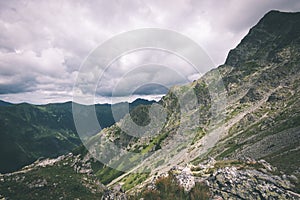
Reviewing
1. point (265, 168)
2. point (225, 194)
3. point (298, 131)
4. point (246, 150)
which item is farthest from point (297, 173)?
point (246, 150)

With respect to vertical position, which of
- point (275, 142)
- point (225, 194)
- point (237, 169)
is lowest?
point (225, 194)

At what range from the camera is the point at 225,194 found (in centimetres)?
7581

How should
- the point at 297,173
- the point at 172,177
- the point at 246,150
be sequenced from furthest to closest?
the point at 246,150
the point at 172,177
the point at 297,173

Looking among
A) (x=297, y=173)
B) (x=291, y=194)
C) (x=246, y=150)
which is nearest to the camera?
(x=291, y=194)

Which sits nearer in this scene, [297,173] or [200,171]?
[297,173]

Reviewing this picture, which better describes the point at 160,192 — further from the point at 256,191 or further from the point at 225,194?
the point at 256,191

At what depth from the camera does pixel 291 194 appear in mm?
70750

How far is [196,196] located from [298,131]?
120 meters

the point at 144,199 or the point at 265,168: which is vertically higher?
the point at 265,168

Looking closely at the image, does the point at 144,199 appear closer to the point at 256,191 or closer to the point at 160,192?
the point at 160,192

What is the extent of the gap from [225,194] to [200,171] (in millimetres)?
23497

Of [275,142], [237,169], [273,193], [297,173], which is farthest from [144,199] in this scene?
[275,142]

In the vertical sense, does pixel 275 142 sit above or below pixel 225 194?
above

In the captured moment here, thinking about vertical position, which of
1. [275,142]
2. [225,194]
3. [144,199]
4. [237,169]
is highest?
[275,142]
